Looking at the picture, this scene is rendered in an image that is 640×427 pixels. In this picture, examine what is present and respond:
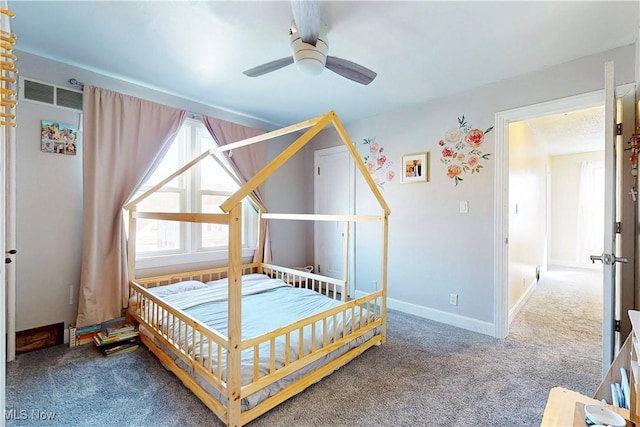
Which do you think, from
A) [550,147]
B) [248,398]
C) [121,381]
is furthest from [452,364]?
[550,147]

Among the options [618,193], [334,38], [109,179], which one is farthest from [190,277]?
[618,193]

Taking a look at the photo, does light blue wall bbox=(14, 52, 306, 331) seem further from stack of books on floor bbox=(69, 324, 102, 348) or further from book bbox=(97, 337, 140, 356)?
book bbox=(97, 337, 140, 356)

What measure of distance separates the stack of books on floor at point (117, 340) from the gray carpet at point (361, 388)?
8 centimetres

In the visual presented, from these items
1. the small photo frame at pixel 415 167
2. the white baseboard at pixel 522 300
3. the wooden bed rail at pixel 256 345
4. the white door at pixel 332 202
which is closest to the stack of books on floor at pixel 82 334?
the wooden bed rail at pixel 256 345

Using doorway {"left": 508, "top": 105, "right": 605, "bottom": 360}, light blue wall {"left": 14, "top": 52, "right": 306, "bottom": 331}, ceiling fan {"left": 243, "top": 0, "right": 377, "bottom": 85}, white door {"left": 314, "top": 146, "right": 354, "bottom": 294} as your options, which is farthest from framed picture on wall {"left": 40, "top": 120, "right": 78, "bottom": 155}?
Result: doorway {"left": 508, "top": 105, "right": 605, "bottom": 360}

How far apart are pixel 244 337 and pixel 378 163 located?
2589 mm

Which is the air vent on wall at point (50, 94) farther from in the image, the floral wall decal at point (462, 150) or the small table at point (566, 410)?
the small table at point (566, 410)

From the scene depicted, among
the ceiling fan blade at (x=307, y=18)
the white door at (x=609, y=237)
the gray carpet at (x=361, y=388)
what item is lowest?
the gray carpet at (x=361, y=388)

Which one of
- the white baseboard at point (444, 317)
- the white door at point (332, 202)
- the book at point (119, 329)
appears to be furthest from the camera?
the white door at point (332, 202)

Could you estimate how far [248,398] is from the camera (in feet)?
5.31

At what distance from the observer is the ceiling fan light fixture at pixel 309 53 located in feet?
5.61

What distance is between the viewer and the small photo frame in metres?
3.23

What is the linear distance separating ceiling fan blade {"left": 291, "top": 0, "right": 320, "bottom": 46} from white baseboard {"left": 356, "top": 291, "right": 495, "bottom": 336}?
2848mm

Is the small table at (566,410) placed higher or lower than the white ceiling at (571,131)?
lower
